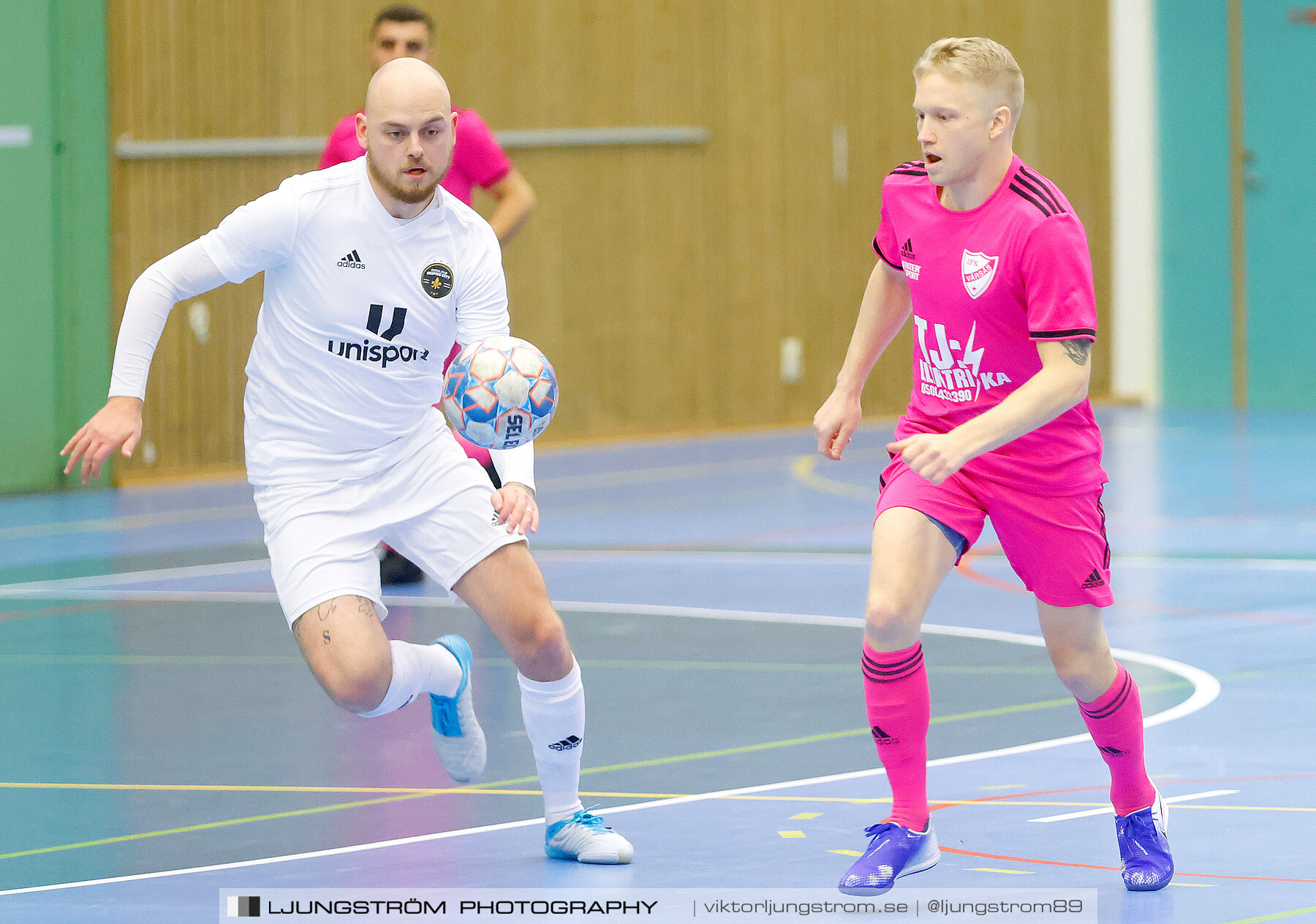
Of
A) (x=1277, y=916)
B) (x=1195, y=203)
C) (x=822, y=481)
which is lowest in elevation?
(x=1277, y=916)

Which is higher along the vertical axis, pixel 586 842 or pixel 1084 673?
pixel 1084 673

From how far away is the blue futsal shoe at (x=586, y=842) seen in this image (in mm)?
4246

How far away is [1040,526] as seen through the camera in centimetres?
404

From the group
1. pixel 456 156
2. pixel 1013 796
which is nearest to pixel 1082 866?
pixel 1013 796

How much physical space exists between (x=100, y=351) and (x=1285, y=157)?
10.1 m

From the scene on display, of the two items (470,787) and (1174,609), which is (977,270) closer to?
(470,787)

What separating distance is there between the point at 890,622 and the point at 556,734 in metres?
0.86

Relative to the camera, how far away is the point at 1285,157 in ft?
55.6

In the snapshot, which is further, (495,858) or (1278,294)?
(1278,294)

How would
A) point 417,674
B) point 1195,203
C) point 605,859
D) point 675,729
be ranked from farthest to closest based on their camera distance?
point 1195,203 → point 675,729 → point 417,674 → point 605,859

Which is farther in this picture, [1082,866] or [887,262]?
[887,262]

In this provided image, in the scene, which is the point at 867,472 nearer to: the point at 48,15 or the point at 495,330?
the point at 48,15

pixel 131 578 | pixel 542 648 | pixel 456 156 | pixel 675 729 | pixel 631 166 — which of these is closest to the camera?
pixel 542 648

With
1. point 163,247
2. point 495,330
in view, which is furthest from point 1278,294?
point 495,330
